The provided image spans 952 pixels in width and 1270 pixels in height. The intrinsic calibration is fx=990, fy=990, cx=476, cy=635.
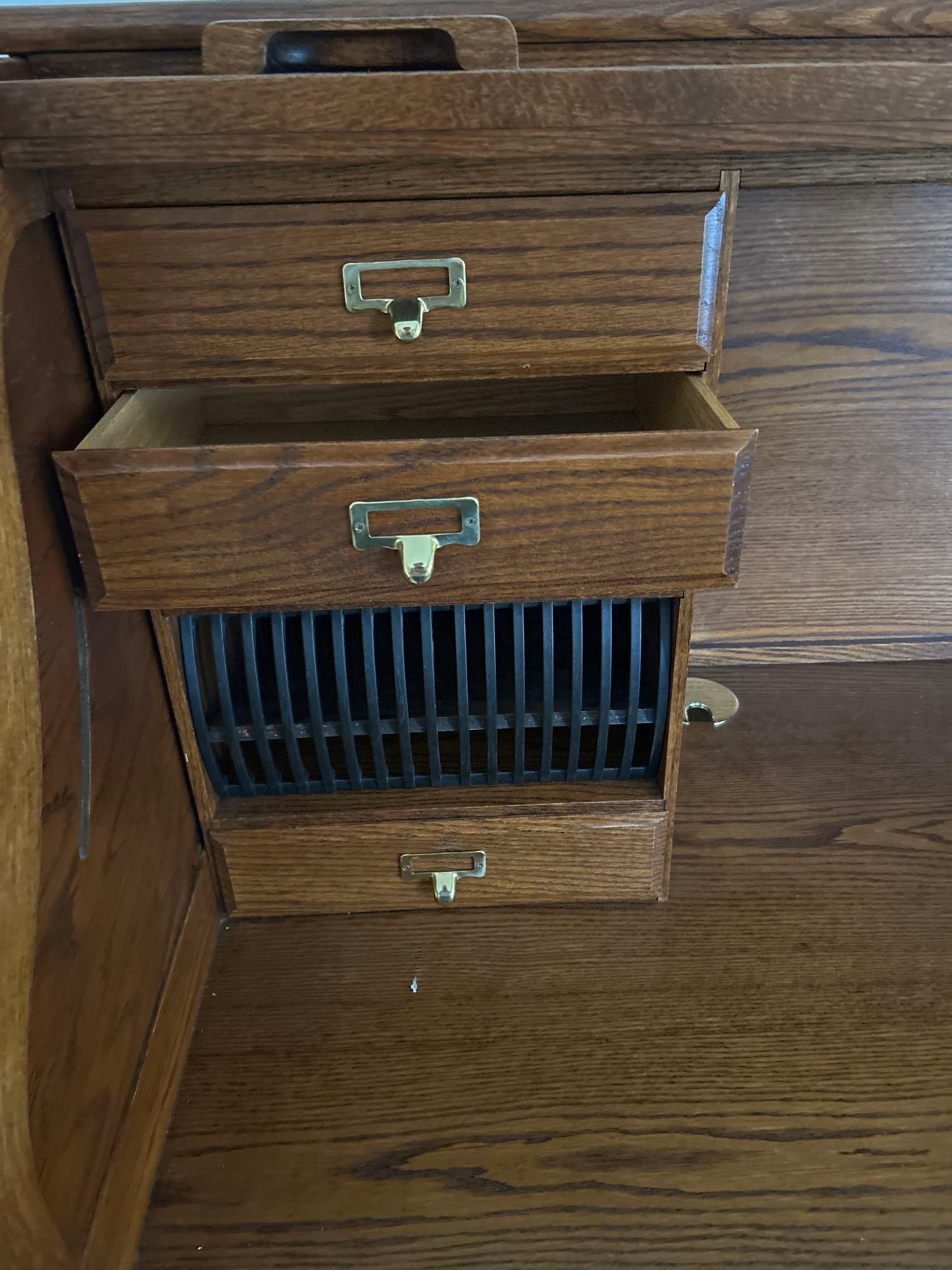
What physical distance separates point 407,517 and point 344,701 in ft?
0.95

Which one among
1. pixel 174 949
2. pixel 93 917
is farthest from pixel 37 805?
pixel 174 949

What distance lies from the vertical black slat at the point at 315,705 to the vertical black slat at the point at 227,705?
3.1 inches

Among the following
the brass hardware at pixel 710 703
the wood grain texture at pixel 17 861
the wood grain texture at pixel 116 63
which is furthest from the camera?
the brass hardware at pixel 710 703

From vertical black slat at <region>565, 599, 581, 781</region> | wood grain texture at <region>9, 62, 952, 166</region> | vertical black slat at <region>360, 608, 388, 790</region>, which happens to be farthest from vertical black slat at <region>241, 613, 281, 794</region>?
wood grain texture at <region>9, 62, 952, 166</region>

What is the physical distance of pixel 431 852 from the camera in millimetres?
1081

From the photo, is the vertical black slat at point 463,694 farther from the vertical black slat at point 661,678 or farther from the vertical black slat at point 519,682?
the vertical black slat at point 661,678

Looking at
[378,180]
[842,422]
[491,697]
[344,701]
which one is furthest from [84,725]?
[842,422]

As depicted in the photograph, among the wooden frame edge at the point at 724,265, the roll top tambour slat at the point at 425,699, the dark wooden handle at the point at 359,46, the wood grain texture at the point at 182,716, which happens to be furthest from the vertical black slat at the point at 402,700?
the dark wooden handle at the point at 359,46

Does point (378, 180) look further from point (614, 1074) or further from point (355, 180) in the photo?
point (614, 1074)

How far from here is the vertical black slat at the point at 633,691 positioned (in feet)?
3.27

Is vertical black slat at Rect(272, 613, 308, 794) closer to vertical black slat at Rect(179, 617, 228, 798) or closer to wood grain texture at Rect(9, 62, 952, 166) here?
vertical black slat at Rect(179, 617, 228, 798)

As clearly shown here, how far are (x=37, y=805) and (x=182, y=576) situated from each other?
0.22 meters

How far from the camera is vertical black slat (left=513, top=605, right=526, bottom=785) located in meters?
1.00

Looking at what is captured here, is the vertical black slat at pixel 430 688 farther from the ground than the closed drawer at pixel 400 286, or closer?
closer
